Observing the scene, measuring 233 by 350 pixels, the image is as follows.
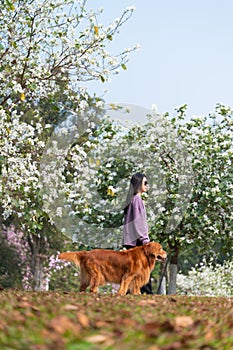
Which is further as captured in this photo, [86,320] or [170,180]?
[170,180]

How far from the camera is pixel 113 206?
607 inches

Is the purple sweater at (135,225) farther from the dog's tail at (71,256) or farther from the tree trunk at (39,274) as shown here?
the tree trunk at (39,274)

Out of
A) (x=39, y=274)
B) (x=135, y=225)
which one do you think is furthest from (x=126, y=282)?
(x=39, y=274)

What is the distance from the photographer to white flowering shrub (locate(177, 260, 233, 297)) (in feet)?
73.0

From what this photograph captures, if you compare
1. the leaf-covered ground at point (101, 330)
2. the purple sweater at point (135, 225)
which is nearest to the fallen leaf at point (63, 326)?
the leaf-covered ground at point (101, 330)

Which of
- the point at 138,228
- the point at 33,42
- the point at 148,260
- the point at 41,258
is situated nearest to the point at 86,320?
the point at 148,260

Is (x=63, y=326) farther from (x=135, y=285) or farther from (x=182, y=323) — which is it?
(x=135, y=285)

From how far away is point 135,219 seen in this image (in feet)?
31.5

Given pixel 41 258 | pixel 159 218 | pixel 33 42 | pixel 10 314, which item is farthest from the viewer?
pixel 41 258

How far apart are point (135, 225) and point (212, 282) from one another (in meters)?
13.8

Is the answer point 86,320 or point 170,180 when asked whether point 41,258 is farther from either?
point 86,320

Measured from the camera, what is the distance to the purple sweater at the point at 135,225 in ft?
31.4

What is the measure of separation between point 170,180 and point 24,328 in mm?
12375

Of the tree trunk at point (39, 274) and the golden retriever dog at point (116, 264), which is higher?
the tree trunk at point (39, 274)
